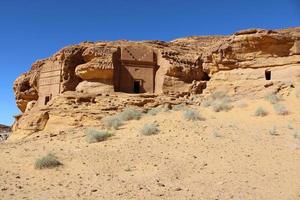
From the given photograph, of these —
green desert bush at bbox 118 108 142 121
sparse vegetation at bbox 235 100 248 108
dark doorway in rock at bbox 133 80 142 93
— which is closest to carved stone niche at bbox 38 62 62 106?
dark doorway in rock at bbox 133 80 142 93

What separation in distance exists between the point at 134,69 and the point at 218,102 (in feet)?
21.4

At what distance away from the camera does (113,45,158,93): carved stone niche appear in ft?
71.6

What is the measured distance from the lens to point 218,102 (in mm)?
17812

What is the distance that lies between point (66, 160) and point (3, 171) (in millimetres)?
1831

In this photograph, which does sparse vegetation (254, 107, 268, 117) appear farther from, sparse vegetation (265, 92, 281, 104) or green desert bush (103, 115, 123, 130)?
green desert bush (103, 115, 123, 130)

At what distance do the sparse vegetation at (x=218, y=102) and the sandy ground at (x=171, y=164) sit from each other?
222 centimetres

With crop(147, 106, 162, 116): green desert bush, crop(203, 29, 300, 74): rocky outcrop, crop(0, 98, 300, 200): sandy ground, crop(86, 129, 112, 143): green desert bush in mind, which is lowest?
crop(0, 98, 300, 200): sandy ground

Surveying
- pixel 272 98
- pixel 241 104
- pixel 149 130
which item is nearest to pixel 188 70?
pixel 241 104

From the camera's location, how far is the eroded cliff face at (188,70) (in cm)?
1917

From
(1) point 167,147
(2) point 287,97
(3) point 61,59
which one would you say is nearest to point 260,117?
(2) point 287,97

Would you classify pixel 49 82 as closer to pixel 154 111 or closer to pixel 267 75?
pixel 154 111

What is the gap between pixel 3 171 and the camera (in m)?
9.73

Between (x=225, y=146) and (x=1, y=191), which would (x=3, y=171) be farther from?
(x=225, y=146)

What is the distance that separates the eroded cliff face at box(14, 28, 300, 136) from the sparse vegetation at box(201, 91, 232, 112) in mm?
825
